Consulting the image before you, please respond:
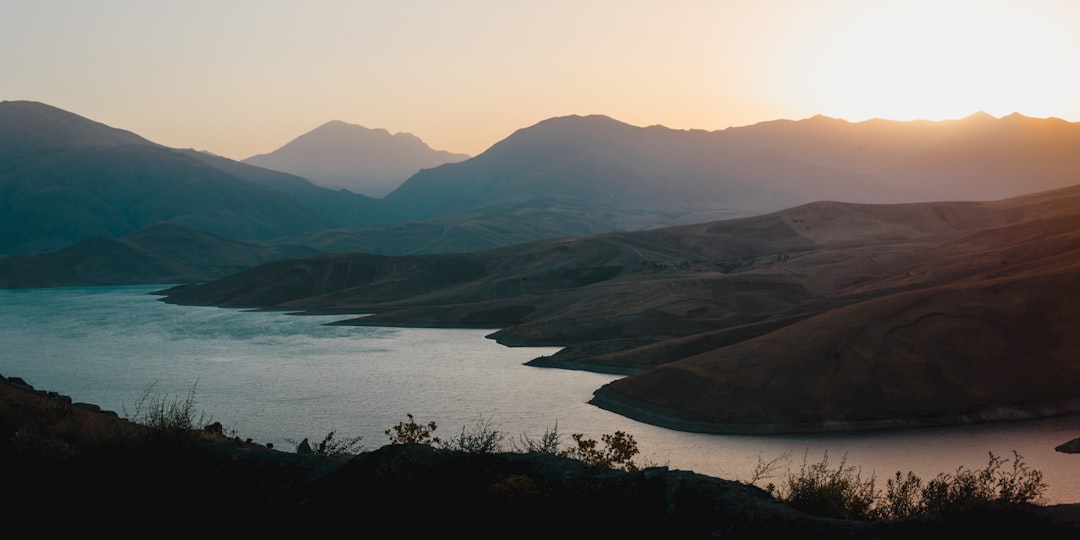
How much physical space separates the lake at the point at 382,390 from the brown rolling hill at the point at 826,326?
2.84 metres

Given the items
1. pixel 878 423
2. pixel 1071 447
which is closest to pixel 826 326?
pixel 878 423

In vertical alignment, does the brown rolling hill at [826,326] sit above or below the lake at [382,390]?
above

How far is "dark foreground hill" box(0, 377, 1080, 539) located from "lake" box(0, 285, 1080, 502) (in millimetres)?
26742

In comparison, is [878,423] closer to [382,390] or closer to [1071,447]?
[1071,447]

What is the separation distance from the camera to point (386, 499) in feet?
67.1

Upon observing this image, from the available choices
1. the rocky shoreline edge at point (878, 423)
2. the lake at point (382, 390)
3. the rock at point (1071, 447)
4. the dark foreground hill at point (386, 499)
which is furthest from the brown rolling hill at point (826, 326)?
the dark foreground hill at point (386, 499)

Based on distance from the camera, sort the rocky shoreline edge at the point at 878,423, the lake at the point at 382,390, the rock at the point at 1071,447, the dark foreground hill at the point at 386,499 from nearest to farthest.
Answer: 1. the dark foreground hill at the point at 386,499
2. the rock at the point at 1071,447
3. the lake at the point at 382,390
4. the rocky shoreline edge at the point at 878,423

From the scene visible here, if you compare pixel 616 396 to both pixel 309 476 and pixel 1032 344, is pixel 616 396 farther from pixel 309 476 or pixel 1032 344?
pixel 309 476

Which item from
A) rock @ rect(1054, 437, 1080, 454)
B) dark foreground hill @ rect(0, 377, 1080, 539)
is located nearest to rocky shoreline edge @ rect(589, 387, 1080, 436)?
rock @ rect(1054, 437, 1080, 454)

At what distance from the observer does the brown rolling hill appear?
2389 inches

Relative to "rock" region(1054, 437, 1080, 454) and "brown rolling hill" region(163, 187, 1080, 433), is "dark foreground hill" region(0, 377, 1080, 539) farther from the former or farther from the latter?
"brown rolling hill" region(163, 187, 1080, 433)

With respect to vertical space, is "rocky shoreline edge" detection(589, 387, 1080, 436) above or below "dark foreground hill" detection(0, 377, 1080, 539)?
below

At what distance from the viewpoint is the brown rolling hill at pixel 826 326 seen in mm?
60688

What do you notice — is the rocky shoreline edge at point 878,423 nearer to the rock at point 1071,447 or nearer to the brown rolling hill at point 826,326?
the brown rolling hill at point 826,326
